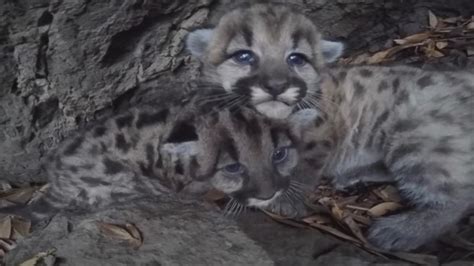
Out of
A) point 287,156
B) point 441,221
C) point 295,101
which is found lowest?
point 441,221

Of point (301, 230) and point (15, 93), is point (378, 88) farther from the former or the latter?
point (15, 93)

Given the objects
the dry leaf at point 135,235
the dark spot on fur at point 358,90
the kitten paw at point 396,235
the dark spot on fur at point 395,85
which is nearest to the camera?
the dry leaf at point 135,235

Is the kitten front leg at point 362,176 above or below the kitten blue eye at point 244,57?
below

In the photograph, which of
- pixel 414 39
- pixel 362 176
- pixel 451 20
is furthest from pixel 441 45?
pixel 362 176

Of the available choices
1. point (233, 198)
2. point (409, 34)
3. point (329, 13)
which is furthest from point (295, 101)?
point (409, 34)

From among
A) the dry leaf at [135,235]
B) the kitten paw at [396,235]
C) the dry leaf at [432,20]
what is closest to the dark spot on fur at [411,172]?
the kitten paw at [396,235]

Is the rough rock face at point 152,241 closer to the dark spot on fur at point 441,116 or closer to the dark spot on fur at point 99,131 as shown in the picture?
the dark spot on fur at point 99,131
